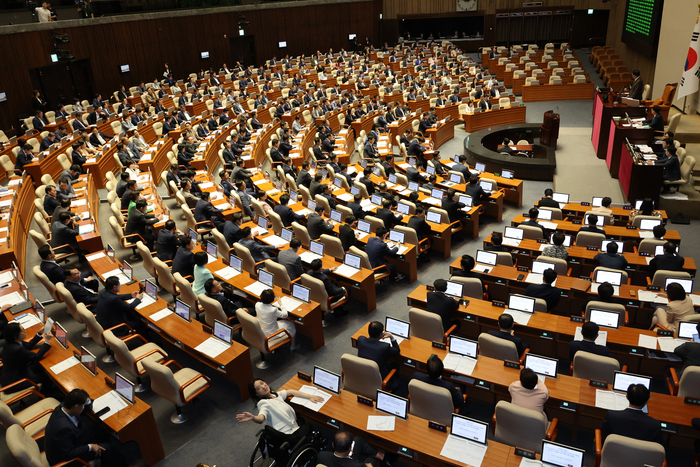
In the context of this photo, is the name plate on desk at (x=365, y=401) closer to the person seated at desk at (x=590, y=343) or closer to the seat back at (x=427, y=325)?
the seat back at (x=427, y=325)

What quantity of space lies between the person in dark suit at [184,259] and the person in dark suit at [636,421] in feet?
21.2

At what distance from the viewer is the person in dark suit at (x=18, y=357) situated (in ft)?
19.7

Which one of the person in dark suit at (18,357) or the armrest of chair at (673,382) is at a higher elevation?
the person in dark suit at (18,357)

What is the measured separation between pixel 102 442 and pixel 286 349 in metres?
2.87

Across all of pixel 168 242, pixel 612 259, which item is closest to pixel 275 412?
pixel 168 242

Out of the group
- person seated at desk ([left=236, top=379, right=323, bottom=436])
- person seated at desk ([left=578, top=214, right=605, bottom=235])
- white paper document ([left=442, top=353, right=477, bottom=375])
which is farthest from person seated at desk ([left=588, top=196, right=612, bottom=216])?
person seated at desk ([left=236, top=379, right=323, bottom=436])

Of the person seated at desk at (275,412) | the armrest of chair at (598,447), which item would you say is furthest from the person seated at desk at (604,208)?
the person seated at desk at (275,412)

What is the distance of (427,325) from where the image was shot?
6.62 m

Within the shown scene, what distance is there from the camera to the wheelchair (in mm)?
4695

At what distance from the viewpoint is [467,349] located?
6.01 m

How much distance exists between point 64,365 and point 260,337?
243 centimetres

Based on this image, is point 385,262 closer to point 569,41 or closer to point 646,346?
point 646,346

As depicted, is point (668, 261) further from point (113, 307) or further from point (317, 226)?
point (113, 307)

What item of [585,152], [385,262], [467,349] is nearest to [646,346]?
[467,349]
